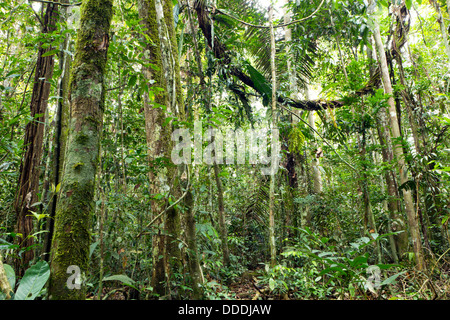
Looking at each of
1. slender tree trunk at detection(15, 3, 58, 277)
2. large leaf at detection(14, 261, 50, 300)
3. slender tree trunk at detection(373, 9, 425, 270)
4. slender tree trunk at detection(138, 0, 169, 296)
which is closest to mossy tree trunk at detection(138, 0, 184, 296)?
→ slender tree trunk at detection(138, 0, 169, 296)

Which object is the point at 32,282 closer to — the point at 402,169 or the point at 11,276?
the point at 11,276

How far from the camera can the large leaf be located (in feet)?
3.62

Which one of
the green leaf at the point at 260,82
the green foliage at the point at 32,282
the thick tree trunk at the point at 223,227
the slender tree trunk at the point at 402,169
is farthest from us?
the green leaf at the point at 260,82

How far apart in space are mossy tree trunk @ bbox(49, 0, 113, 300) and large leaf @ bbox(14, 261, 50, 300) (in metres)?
0.11

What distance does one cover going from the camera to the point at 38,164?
2.84 metres

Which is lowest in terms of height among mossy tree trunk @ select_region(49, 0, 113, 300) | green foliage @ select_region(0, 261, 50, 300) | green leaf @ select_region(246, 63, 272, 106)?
green foliage @ select_region(0, 261, 50, 300)

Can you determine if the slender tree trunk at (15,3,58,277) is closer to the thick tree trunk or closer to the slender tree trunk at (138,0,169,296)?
the slender tree trunk at (138,0,169,296)

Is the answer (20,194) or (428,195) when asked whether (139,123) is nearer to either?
(20,194)

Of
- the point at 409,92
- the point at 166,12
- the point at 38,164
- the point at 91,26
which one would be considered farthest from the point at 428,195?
the point at 38,164

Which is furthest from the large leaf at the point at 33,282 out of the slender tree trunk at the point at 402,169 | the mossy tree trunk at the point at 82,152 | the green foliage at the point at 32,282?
the slender tree trunk at the point at 402,169

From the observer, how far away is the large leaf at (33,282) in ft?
3.62

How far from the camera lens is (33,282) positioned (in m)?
1.14

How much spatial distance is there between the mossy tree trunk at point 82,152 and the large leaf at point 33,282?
11 cm

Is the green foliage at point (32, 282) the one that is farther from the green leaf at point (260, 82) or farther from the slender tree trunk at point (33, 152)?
the green leaf at point (260, 82)
